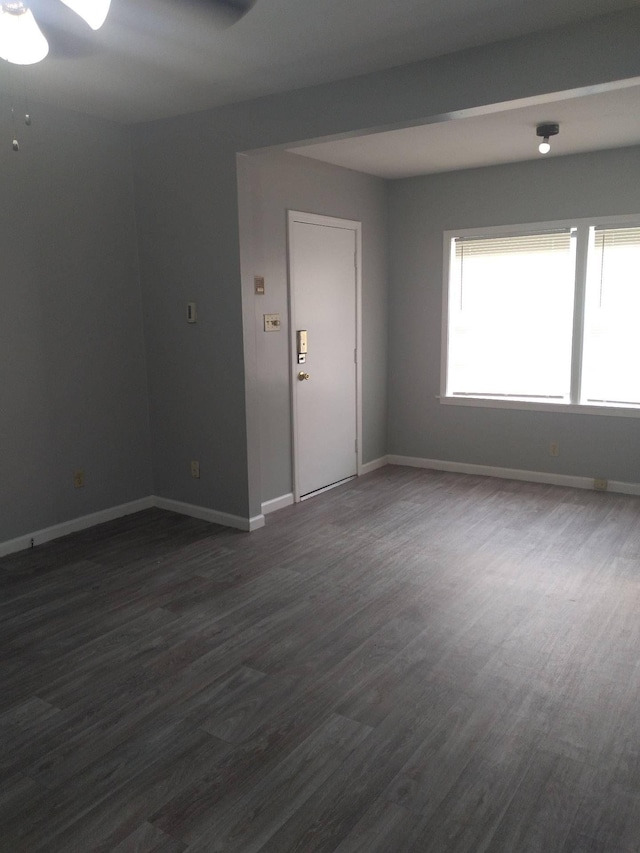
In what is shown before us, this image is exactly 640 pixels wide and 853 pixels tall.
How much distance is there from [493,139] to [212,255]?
204cm

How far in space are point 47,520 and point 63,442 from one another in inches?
20.1

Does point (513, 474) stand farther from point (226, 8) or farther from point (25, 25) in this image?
point (25, 25)

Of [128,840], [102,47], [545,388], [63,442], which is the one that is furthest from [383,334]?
[128,840]

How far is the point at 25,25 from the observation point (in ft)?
7.04

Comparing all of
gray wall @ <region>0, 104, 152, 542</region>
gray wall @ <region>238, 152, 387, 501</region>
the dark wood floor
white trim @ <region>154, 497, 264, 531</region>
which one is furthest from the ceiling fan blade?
white trim @ <region>154, 497, 264, 531</region>

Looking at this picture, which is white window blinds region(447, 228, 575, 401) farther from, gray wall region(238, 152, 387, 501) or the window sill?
gray wall region(238, 152, 387, 501)

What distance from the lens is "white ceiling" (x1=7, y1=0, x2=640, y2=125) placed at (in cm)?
257

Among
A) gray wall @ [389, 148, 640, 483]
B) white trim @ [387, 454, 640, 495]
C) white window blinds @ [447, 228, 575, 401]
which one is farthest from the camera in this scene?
white window blinds @ [447, 228, 575, 401]

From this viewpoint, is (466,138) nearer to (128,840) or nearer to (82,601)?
(82,601)

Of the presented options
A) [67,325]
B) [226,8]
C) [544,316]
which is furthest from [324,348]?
[226,8]

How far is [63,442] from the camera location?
4.22 m

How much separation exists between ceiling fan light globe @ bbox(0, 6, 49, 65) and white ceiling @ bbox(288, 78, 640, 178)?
6.11 feet

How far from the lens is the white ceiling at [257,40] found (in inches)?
101

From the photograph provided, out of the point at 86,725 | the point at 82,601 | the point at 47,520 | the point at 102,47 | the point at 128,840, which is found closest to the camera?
the point at 128,840
